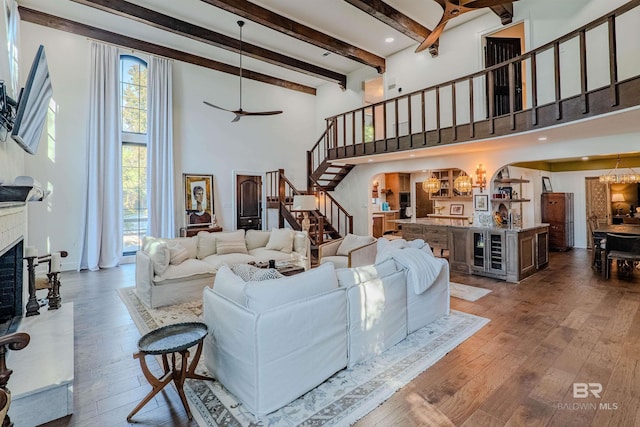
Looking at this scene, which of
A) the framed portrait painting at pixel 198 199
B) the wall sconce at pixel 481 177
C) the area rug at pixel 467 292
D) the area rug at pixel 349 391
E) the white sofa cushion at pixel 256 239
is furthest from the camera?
→ the framed portrait painting at pixel 198 199

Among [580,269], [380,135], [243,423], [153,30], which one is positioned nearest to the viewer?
[243,423]

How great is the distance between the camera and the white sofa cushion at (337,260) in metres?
4.98

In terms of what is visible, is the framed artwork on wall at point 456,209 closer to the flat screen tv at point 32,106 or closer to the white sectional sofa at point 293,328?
the white sectional sofa at point 293,328

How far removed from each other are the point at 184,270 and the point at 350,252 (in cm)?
238

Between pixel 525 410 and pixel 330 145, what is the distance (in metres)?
8.29

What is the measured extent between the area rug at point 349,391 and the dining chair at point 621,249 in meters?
3.80

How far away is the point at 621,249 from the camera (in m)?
5.41

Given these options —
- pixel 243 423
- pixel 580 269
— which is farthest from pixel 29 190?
pixel 580 269

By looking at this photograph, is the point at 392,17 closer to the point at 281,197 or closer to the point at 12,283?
the point at 281,197

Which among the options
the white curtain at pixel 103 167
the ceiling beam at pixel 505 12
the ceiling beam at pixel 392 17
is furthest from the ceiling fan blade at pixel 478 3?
the white curtain at pixel 103 167

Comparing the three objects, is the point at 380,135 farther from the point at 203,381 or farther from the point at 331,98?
the point at 203,381

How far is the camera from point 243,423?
2.05 metres

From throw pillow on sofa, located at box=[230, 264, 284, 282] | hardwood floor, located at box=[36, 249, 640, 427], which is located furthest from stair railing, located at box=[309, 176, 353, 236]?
throw pillow on sofa, located at box=[230, 264, 284, 282]

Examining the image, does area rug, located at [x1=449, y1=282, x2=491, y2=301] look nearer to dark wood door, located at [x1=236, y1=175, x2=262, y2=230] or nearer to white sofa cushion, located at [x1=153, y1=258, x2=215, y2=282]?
white sofa cushion, located at [x1=153, y1=258, x2=215, y2=282]
